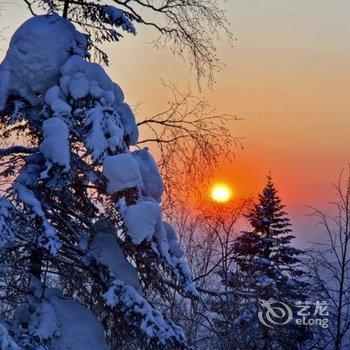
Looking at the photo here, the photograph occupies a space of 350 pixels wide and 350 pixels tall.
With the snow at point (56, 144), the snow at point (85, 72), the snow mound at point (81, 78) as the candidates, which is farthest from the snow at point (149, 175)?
the snow at point (56, 144)

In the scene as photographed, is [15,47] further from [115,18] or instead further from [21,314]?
[21,314]

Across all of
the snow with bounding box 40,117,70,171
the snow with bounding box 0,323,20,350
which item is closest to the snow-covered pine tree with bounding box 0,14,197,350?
the snow with bounding box 40,117,70,171

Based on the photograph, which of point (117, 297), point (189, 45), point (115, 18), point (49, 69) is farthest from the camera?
point (189, 45)

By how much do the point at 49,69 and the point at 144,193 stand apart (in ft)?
6.14

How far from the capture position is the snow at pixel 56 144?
5336 millimetres

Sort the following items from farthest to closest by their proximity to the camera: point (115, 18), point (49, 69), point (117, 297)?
1. point (115, 18)
2. point (49, 69)
3. point (117, 297)

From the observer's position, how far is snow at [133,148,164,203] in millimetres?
6250

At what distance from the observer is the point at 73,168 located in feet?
19.5

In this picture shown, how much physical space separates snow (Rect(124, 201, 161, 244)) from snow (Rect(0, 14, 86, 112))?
1841 mm

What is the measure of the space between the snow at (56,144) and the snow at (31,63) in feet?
2.55

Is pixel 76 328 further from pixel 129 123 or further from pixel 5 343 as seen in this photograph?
pixel 129 123

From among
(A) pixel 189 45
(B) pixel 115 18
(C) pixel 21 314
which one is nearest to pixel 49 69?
(B) pixel 115 18

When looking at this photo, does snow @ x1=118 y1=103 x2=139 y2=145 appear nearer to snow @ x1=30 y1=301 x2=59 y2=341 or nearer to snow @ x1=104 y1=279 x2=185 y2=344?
snow @ x1=104 y1=279 x2=185 y2=344

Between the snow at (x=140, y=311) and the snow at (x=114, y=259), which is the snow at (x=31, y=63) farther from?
the snow at (x=140, y=311)
